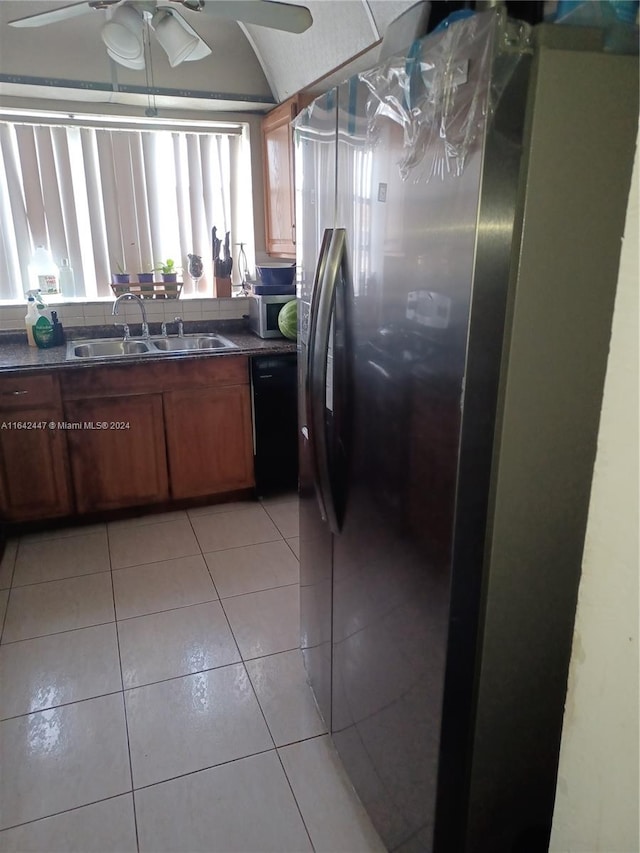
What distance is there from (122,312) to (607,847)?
3335mm

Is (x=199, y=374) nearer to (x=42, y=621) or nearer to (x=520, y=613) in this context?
(x=42, y=621)

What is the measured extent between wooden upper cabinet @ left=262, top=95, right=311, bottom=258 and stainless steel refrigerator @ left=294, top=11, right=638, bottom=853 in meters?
1.81

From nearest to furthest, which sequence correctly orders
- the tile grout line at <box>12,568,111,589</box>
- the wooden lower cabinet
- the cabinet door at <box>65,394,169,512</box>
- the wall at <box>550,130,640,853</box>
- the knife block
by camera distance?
the wall at <box>550,130,640,853</box> < the tile grout line at <box>12,568,111,589</box> < the wooden lower cabinet < the cabinet door at <box>65,394,169,512</box> < the knife block

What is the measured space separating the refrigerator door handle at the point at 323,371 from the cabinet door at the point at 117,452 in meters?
1.76

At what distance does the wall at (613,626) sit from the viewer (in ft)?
2.49

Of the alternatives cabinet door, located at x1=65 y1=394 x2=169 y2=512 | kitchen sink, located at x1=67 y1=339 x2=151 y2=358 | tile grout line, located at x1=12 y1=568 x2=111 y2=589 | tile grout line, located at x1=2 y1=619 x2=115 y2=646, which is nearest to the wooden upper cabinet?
kitchen sink, located at x1=67 y1=339 x2=151 y2=358

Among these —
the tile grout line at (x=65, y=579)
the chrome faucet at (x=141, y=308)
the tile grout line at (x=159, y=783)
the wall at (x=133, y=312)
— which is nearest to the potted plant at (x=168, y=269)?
the wall at (x=133, y=312)

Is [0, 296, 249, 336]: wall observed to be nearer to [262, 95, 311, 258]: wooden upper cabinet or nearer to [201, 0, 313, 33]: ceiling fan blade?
[262, 95, 311, 258]: wooden upper cabinet

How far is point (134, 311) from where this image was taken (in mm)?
3480

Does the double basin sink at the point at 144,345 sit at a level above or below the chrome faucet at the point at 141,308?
below

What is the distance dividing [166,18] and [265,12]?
1.51ft

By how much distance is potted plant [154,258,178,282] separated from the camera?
3.50m

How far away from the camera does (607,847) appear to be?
831 mm

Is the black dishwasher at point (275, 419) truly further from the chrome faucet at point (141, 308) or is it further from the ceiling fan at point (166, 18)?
the ceiling fan at point (166, 18)
